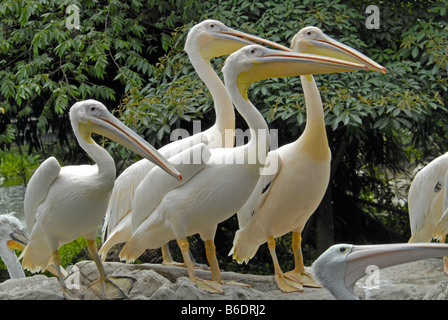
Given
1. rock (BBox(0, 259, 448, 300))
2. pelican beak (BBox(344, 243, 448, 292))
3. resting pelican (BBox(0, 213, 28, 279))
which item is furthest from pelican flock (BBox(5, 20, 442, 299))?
resting pelican (BBox(0, 213, 28, 279))

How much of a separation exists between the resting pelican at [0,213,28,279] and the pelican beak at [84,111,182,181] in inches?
82.5

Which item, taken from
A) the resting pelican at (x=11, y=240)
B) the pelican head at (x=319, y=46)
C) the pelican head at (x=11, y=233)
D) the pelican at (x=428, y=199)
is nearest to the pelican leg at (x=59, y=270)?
the resting pelican at (x=11, y=240)

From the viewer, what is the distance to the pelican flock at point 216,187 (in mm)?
4520

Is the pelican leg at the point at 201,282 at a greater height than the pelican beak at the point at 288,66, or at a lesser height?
lesser

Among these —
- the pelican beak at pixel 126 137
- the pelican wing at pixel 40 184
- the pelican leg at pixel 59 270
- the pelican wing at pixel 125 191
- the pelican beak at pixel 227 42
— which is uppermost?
the pelican beak at pixel 227 42

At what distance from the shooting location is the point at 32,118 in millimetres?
8750

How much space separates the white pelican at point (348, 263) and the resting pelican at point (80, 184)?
0.96 metres

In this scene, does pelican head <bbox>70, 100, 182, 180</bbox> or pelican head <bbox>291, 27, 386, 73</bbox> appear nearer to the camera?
A: pelican head <bbox>70, 100, 182, 180</bbox>

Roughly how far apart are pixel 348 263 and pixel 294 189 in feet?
→ 3.64

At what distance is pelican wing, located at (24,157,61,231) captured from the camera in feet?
15.0

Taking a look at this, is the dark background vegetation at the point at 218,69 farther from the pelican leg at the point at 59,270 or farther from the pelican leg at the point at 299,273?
the pelican leg at the point at 59,270

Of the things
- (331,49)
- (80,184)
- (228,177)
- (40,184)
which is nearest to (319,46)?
(331,49)

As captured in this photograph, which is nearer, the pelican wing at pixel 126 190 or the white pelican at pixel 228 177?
the white pelican at pixel 228 177

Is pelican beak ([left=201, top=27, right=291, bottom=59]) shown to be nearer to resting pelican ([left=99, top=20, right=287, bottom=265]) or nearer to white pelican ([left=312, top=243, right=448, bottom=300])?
resting pelican ([left=99, top=20, right=287, bottom=265])
